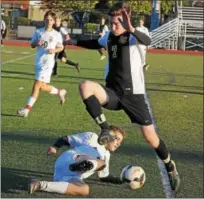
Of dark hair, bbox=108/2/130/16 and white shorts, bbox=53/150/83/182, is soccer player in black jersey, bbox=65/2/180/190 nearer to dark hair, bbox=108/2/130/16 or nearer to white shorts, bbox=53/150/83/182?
→ dark hair, bbox=108/2/130/16

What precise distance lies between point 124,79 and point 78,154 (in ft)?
3.20

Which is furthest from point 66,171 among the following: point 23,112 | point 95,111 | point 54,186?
point 23,112

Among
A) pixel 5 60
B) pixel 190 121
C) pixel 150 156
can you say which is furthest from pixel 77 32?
pixel 150 156

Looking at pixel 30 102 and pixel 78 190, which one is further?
pixel 30 102

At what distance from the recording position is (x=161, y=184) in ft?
24.6

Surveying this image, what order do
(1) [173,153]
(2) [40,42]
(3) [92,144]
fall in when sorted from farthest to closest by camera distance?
(2) [40,42] < (1) [173,153] < (3) [92,144]

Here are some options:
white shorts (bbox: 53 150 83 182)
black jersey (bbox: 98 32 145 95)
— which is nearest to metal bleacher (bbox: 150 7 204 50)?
black jersey (bbox: 98 32 145 95)

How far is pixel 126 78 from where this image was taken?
23.8 ft

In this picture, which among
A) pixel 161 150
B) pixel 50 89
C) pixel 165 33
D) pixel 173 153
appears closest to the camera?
pixel 161 150

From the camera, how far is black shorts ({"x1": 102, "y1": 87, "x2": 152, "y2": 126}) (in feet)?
23.5

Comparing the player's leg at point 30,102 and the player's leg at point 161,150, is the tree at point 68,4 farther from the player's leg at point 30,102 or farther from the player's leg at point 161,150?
the player's leg at point 161,150

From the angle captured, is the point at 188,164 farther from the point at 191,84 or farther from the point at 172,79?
the point at 172,79

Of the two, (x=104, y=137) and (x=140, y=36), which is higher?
(x=140, y=36)

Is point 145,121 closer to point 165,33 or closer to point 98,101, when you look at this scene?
point 98,101
